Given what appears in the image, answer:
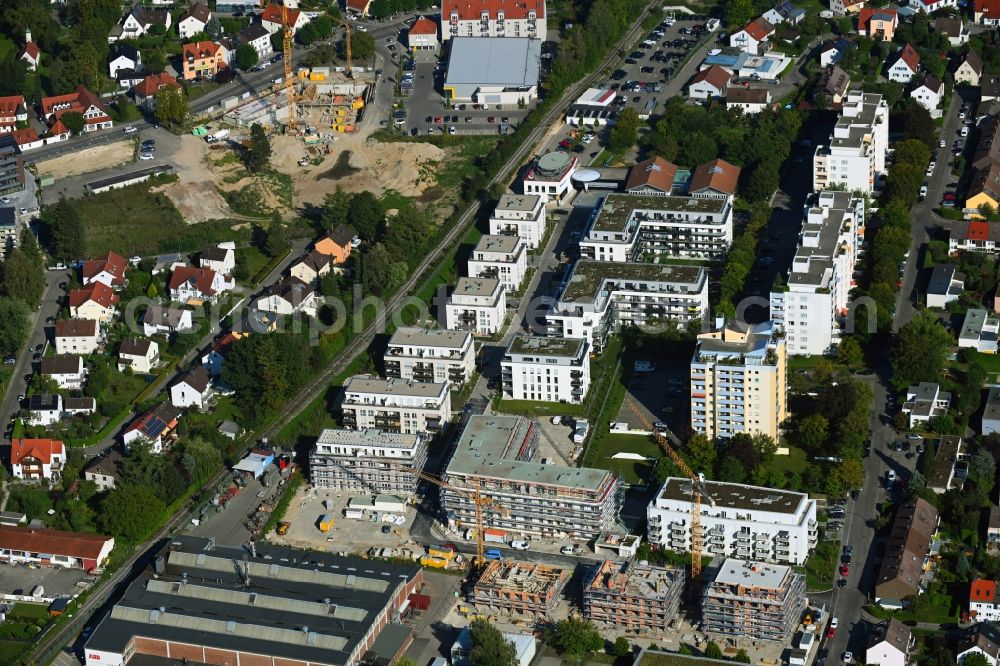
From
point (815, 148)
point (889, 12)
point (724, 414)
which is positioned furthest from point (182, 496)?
point (889, 12)

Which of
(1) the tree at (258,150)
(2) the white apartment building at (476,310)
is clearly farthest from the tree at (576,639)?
(1) the tree at (258,150)

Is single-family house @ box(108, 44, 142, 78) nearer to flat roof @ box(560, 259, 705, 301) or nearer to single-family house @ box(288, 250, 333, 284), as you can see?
single-family house @ box(288, 250, 333, 284)

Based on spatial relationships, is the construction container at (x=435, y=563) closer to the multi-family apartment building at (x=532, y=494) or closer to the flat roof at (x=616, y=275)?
the multi-family apartment building at (x=532, y=494)

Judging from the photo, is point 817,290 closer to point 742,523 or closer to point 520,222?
point 742,523

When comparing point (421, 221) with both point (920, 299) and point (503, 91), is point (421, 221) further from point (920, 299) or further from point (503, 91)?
point (920, 299)

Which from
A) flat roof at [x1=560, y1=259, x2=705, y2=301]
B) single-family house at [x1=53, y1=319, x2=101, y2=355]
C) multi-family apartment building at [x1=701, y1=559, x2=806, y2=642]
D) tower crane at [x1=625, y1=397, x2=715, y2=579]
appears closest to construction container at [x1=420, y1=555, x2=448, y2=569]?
tower crane at [x1=625, y1=397, x2=715, y2=579]

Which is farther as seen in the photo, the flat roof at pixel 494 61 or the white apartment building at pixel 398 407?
the flat roof at pixel 494 61

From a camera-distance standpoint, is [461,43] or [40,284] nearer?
[40,284]
